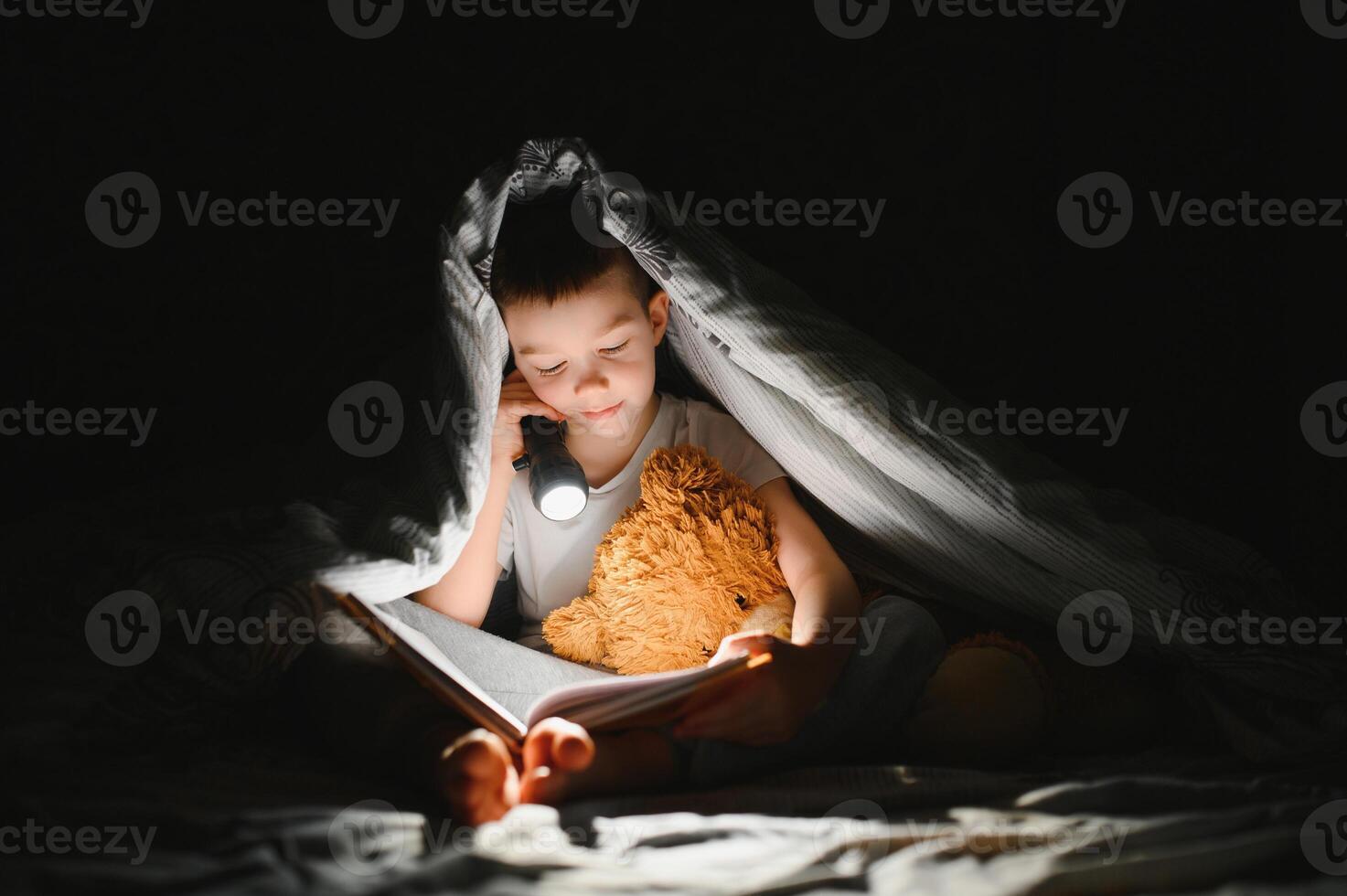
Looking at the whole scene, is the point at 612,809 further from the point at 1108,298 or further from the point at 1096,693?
the point at 1108,298

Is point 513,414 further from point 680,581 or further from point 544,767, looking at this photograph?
point 544,767

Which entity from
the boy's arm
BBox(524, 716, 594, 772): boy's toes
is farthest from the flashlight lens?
BBox(524, 716, 594, 772): boy's toes

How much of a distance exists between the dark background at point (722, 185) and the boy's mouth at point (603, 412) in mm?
527

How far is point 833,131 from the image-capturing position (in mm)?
1681

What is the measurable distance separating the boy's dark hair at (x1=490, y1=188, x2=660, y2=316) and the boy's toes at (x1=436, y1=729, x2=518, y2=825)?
1.88 feet

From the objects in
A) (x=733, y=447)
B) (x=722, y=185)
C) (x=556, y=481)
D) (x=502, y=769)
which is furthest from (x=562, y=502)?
(x=722, y=185)

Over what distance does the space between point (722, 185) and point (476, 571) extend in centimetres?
80

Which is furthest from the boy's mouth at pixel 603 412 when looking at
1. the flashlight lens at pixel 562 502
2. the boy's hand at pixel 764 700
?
the boy's hand at pixel 764 700

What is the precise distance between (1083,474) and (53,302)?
179cm

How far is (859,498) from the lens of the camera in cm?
135

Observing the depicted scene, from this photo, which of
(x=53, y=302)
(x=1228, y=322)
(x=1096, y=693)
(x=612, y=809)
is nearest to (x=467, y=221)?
(x=612, y=809)

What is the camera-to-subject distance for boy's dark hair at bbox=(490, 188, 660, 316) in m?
1.25

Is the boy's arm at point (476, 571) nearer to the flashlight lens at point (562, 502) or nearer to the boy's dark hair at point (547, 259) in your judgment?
the flashlight lens at point (562, 502)

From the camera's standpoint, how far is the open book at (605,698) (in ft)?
3.30
